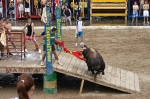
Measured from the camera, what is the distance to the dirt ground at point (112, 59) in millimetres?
12055

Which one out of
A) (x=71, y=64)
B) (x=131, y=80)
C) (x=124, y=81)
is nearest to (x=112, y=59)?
(x=131, y=80)

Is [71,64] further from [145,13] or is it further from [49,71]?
[145,13]

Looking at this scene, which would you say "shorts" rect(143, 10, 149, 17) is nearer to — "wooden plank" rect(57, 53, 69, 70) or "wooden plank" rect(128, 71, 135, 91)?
"wooden plank" rect(128, 71, 135, 91)

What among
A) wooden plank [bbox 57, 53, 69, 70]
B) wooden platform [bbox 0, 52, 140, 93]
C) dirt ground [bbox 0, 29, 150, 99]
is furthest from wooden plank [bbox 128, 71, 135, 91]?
wooden plank [bbox 57, 53, 69, 70]

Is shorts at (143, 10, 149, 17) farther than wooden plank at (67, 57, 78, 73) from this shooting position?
Yes

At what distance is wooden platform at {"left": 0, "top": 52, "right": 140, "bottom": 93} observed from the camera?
11914 mm

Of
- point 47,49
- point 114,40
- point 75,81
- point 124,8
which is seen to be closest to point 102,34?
point 114,40

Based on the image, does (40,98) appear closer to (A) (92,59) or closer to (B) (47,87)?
(B) (47,87)

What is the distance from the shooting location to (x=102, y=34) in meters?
23.3

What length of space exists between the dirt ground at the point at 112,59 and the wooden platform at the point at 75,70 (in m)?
0.31

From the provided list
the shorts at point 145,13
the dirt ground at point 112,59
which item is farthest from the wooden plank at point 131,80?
the shorts at point 145,13

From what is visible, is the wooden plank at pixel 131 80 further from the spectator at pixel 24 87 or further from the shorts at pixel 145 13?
the shorts at pixel 145 13

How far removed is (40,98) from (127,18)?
1906 centimetres

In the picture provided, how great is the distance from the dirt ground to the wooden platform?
31cm
